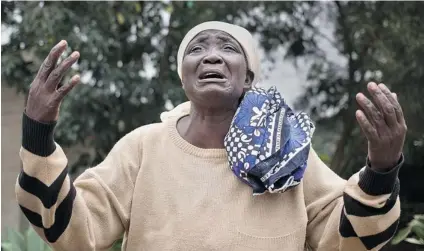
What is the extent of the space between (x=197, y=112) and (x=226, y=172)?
238 mm

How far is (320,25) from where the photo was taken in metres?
6.79

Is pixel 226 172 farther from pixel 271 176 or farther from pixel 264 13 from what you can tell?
pixel 264 13

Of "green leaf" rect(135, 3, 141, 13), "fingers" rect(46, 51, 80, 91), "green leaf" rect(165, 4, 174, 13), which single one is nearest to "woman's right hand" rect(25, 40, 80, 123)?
"fingers" rect(46, 51, 80, 91)

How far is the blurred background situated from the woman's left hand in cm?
388

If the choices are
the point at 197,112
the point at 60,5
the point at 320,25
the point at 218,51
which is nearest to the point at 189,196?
the point at 197,112

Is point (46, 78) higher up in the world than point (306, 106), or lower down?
higher up

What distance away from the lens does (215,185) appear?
7.16 ft

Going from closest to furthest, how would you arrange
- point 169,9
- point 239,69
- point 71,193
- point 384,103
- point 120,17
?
point 384,103, point 71,193, point 239,69, point 120,17, point 169,9

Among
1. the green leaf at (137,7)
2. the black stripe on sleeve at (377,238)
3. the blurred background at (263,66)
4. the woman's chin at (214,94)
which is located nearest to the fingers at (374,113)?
the black stripe on sleeve at (377,238)

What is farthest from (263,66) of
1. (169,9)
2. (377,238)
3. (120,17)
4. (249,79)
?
(377,238)

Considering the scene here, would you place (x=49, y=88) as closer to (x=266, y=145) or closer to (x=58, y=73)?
(x=58, y=73)

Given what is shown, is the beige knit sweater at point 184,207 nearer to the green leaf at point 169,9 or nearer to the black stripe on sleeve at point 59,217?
the black stripe on sleeve at point 59,217

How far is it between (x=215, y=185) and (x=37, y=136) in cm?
60

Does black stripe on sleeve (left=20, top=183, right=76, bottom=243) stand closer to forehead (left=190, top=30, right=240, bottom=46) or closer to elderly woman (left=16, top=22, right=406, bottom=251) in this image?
elderly woman (left=16, top=22, right=406, bottom=251)
